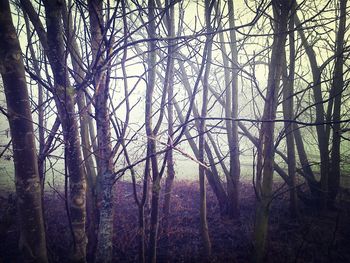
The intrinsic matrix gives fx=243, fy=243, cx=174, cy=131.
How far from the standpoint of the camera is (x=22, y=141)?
227 cm

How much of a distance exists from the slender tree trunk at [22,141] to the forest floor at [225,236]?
6.95 ft

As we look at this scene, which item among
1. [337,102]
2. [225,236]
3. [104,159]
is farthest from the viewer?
[337,102]

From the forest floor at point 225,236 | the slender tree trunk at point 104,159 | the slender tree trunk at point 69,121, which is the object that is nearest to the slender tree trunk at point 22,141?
the slender tree trunk at point 69,121

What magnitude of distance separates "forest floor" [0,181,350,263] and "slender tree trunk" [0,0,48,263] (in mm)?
2120

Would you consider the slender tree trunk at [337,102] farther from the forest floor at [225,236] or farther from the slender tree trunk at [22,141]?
the slender tree trunk at [22,141]

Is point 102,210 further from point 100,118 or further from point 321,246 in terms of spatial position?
point 321,246

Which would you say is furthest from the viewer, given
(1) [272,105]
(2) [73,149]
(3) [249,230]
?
(3) [249,230]

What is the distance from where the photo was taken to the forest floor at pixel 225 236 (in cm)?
482

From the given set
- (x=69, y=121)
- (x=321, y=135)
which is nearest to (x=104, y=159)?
(x=69, y=121)

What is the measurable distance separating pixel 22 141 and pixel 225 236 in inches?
197

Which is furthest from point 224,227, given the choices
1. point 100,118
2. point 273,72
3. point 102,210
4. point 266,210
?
point 100,118

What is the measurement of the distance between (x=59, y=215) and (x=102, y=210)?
559 cm

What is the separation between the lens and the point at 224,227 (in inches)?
246

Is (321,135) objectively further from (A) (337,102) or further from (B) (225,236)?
(B) (225,236)
